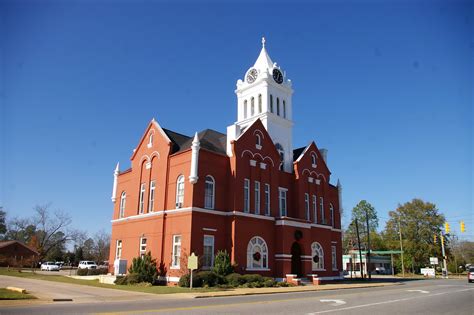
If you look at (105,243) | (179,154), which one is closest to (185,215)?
(179,154)

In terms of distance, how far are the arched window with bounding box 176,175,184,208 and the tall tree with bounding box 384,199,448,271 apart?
60.0 m

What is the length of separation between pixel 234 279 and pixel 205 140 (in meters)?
12.5

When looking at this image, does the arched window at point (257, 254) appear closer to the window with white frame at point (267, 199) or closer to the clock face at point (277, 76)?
the window with white frame at point (267, 199)

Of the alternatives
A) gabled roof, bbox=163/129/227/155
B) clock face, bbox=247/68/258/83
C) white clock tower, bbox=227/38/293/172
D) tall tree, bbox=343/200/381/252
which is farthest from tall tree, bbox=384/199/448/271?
gabled roof, bbox=163/129/227/155

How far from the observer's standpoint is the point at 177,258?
1155 inches

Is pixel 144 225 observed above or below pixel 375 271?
above

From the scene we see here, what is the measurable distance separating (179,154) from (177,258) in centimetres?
866

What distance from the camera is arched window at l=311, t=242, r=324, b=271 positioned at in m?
37.6

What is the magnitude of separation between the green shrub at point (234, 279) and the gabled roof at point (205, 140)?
34.8 ft

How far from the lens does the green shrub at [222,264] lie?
28.1m

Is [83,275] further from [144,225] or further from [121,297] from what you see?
[121,297]

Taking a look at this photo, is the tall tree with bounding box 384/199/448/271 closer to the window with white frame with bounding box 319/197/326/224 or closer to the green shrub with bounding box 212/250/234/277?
the window with white frame with bounding box 319/197/326/224

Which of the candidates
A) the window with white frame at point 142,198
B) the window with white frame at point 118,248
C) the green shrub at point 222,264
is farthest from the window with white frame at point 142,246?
the green shrub at point 222,264

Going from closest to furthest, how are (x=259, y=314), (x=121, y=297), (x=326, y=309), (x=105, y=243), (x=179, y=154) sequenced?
(x=259, y=314) → (x=326, y=309) → (x=121, y=297) → (x=179, y=154) → (x=105, y=243)
